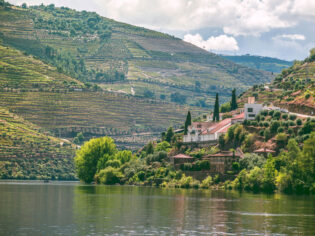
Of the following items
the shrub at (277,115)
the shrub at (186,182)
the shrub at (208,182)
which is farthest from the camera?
the shrub at (277,115)

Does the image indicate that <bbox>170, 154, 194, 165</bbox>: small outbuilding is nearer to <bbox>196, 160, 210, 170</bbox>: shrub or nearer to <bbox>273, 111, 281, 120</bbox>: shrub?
<bbox>196, 160, 210, 170</bbox>: shrub

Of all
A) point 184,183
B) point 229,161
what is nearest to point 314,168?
point 229,161

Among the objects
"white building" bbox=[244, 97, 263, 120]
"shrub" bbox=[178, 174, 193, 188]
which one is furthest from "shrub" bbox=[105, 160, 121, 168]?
"white building" bbox=[244, 97, 263, 120]

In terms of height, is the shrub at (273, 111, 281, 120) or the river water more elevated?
the shrub at (273, 111, 281, 120)

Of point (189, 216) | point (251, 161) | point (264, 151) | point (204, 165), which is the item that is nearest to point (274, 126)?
point (264, 151)

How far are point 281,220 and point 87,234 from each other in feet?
73.7

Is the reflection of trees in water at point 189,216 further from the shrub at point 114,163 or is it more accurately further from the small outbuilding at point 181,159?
the shrub at point 114,163

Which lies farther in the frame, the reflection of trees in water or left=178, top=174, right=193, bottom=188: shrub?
left=178, top=174, right=193, bottom=188: shrub

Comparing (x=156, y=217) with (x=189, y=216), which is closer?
(x=156, y=217)

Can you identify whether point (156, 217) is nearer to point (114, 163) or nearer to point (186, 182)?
point (186, 182)

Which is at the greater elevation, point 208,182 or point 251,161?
point 251,161

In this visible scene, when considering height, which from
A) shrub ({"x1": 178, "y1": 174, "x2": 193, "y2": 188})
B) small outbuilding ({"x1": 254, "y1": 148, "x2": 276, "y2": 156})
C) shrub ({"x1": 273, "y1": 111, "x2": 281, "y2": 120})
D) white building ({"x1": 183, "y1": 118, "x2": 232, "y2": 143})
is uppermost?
shrub ({"x1": 273, "y1": 111, "x2": 281, "y2": 120})

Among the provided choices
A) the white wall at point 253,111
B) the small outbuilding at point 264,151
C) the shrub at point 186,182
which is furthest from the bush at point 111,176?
the small outbuilding at point 264,151

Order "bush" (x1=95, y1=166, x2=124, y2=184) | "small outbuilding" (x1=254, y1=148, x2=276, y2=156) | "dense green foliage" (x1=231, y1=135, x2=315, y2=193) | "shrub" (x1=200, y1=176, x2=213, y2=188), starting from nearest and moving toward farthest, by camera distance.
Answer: "dense green foliage" (x1=231, y1=135, x2=315, y2=193) < "small outbuilding" (x1=254, y1=148, x2=276, y2=156) < "shrub" (x1=200, y1=176, x2=213, y2=188) < "bush" (x1=95, y1=166, x2=124, y2=184)
